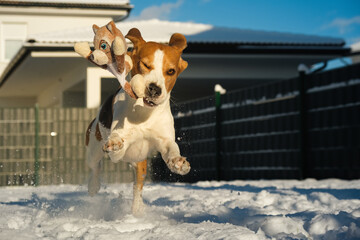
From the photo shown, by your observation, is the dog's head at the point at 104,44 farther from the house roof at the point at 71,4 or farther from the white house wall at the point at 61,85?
the house roof at the point at 71,4

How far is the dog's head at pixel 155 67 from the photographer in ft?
14.3

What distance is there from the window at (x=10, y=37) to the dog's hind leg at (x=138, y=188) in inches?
575

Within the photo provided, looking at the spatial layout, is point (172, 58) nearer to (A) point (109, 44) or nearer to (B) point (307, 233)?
(A) point (109, 44)

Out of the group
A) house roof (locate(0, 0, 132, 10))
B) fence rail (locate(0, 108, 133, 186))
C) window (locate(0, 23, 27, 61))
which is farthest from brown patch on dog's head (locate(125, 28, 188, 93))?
window (locate(0, 23, 27, 61))

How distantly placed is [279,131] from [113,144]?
6.10 metres

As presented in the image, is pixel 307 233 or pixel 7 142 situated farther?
pixel 7 142

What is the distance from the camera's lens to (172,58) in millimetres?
4531

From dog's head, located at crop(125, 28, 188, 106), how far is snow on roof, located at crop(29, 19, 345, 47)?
733 cm

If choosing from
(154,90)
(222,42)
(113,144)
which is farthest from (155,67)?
(222,42)

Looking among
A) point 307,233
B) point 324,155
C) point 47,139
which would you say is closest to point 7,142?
point 47,139

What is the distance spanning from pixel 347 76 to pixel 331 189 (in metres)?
1.94

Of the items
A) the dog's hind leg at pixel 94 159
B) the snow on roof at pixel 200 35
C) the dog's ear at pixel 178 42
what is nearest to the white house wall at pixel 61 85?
the snow on roof at pixel 200 35

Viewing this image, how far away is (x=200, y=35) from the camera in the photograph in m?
13.9

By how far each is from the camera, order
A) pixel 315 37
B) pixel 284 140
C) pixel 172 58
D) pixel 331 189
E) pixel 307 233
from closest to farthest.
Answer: pixel 307 233
pixel 172 58
pixel 331 189
pixel 284 140
pixel 315 37
